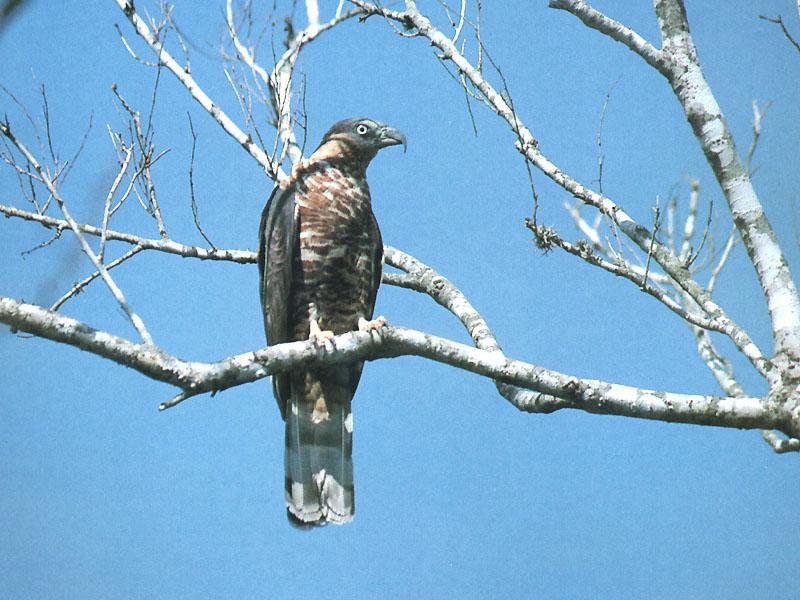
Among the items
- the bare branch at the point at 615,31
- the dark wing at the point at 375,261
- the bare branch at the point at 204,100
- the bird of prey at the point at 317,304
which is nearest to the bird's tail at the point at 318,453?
the bird of prey at the point at 317,304

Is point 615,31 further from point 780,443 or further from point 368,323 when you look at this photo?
point 780,443

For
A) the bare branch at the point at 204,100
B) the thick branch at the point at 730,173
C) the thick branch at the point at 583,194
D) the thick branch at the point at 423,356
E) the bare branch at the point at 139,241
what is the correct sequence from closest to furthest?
the thick branch at the point at 423,356 < the thick branch at the point at 730,173 < the thick branch at the point at 583,194 < the bare branch at the point at 139,241 < the bare branch at the point at 204,100

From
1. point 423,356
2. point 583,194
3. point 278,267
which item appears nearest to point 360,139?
point 278,267

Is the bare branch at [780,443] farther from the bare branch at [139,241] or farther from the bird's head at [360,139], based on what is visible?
the bare branch at [139,241]

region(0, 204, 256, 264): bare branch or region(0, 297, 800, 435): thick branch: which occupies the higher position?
region(0, 204, 256, 264): bare branch

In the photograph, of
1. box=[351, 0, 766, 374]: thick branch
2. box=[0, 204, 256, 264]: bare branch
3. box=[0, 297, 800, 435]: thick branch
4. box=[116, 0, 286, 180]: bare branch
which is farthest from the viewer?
box=[116, 0, 286, 180]: bare branch

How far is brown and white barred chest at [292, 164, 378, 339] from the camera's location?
14.4 feet

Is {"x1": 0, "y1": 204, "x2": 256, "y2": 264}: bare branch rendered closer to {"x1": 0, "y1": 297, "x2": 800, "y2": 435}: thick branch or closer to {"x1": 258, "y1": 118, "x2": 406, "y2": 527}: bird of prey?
{"x1": 258, "y1": 118, "x2": 406, "y2": 527}: bird of prey

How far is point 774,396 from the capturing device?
9.37 ft

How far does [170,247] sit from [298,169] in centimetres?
79

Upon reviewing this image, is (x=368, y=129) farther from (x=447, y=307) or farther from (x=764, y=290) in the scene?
(x=764, y=290)

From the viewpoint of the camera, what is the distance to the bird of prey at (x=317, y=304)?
4.37 m

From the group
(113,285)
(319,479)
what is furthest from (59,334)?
(319,479)

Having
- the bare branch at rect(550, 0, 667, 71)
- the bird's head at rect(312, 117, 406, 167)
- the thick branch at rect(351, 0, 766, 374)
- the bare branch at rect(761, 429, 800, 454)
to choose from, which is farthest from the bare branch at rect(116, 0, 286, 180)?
the bare branch at rect(761, 429, 800, 454)
